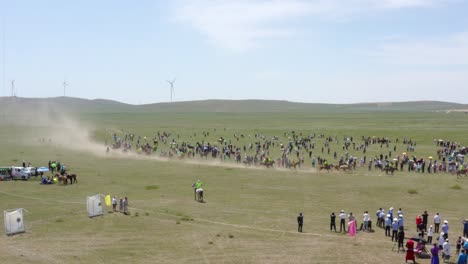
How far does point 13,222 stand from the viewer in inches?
1155

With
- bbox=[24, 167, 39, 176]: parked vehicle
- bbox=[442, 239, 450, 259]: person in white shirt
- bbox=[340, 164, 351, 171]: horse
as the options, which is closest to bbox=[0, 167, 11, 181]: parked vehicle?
bbox=[24, 167, 39, 176]: parked vehicle

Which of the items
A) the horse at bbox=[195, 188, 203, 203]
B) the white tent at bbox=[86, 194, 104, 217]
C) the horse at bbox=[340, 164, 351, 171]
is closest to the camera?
the white tent at bbox=[86, 194, 104, 217]

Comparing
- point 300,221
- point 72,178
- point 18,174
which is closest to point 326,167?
point 72,178

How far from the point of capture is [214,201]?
39.9 metres

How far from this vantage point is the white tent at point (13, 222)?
2908 cm

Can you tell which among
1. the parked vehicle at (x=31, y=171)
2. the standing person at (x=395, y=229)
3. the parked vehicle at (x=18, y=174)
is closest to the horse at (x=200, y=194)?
the standing person at (x=395, y=229)

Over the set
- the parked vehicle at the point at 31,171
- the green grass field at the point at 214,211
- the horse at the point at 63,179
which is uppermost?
the parked vehicle at the point at 31,171

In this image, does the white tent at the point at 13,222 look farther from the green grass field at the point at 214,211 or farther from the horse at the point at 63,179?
the horse at the point at 63,179

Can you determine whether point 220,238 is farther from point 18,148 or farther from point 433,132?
point 433,132

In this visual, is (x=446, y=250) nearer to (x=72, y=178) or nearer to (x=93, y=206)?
(x=93, y=206)

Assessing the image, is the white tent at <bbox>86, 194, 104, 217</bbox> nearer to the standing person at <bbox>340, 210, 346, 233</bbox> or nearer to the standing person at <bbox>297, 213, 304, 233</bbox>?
the standing person at <bbox>297, 213, 304, 233</bbox>

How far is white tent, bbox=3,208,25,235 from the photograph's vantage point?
2908 cm

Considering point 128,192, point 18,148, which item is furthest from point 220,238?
point 18,148

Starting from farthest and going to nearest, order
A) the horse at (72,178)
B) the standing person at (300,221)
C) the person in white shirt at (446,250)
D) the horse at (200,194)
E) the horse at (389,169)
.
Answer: the horse at (389,169)
the horse at (72,178)
the horse at (200,194)
the standing person at (300,221)
the person in white shirt at (446,250)
